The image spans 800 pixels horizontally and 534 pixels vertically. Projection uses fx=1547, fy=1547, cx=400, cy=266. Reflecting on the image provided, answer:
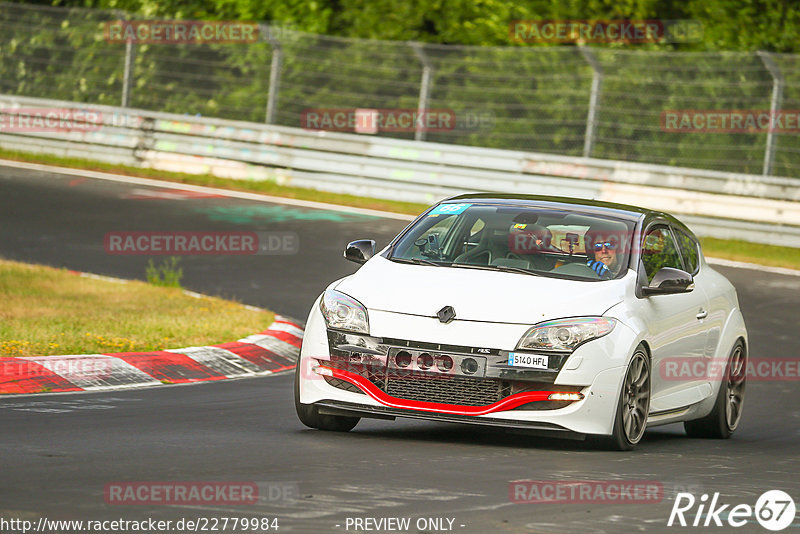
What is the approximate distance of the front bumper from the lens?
8.18 metres

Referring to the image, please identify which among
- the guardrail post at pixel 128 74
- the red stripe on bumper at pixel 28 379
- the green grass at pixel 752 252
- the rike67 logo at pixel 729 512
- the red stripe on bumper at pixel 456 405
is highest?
the guardrail post at pixel 128 74

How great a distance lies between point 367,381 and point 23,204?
527 inches

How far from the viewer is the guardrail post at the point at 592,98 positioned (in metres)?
22.8

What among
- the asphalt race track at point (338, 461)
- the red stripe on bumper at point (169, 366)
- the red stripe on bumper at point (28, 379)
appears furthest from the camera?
the red stripe on bumper at point (169, 366)

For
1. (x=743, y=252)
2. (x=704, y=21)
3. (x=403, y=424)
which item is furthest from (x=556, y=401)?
(x=704, y=21)

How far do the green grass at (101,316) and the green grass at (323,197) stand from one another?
823 cm

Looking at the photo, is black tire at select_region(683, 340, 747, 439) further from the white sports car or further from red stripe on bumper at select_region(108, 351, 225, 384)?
red stripe on bumper at select_region(108, 351, 225, 384)

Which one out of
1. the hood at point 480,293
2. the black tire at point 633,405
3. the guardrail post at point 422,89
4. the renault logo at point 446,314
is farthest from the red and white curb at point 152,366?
the guardrail post at point 422,89

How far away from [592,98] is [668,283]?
46.0 feet

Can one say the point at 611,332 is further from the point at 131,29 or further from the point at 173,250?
the point at 131,29

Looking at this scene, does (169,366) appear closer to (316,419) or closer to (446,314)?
(316,419)

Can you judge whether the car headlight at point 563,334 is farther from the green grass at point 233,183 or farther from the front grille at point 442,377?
the green grass at point 233,183

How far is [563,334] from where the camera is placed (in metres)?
8.25

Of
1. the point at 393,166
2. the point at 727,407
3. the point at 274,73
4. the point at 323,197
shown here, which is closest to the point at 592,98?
the point at 393,166
